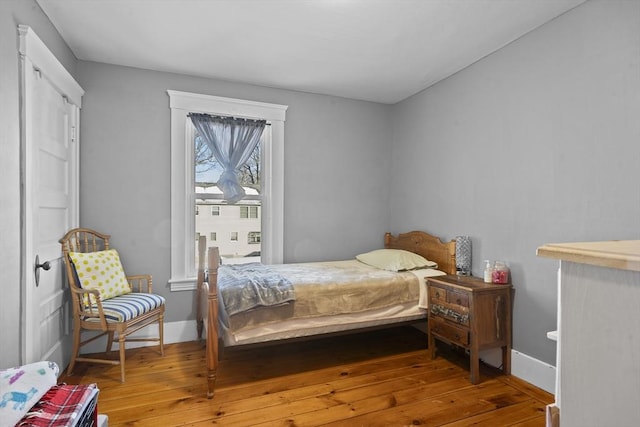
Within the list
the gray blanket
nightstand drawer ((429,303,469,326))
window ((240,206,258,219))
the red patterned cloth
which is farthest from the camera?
window ((240,206,258,219))

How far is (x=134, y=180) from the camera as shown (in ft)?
11.2

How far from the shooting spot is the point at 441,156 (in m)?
3.63

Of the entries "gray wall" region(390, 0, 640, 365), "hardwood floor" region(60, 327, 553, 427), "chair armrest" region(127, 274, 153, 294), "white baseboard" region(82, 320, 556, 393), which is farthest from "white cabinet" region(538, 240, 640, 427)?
"chair armrest" region(127, 274, 153, 294)

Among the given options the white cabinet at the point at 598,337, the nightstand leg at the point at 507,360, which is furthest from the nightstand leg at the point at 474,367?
the white cabinet at the point at 598,337

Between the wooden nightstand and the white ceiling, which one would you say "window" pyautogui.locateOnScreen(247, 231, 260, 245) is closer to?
the white ceiling

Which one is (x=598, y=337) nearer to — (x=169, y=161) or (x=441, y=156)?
(x=441, y=156)

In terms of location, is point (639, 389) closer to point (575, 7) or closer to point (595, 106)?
point (595, 106)

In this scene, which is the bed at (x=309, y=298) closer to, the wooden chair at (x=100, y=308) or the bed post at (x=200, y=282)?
the bed post at (x=200, y=282)

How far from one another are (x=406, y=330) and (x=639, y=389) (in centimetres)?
363

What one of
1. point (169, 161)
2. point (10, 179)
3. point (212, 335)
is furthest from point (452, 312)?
point (10, 179)

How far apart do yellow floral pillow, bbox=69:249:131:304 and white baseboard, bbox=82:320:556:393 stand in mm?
609

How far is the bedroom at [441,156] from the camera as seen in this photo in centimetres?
215

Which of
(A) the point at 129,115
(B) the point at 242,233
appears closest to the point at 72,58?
(A) the point at 129,115

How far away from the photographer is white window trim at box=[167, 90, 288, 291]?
3529mm
